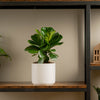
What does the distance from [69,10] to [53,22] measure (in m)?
0.17

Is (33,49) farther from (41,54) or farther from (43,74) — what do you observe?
(43,74)

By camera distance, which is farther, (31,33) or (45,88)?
(31,33)

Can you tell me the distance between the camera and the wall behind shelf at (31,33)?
1733 millimetres

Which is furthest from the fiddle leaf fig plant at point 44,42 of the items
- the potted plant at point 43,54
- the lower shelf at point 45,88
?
the lower shelf at point 45,88

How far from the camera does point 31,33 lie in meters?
1.74

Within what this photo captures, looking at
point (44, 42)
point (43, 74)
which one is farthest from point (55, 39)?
point (43, 74)

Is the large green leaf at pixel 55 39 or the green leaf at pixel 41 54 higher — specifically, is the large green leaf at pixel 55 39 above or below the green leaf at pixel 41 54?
above

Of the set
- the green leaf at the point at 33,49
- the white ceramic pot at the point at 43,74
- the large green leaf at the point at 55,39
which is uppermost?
the large green leaf at the point at 55,39

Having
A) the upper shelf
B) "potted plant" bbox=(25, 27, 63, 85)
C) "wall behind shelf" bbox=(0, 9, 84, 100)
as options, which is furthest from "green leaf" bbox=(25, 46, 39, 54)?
the upper shelf

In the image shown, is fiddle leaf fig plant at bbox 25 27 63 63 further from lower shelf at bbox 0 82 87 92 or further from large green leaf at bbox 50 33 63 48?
lower shelf at bbox 0 82 87 92

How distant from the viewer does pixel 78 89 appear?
1.49 m

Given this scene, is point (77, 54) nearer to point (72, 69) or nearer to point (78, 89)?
point (72, 69)

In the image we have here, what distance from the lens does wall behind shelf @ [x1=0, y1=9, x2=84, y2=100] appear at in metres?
1.73

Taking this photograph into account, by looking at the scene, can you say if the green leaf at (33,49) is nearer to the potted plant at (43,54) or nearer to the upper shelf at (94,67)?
the potted plant at (43,54)
